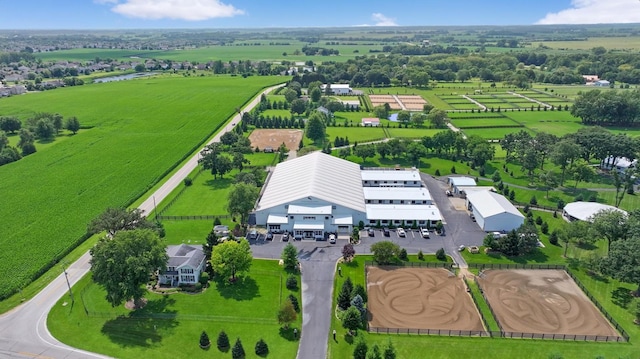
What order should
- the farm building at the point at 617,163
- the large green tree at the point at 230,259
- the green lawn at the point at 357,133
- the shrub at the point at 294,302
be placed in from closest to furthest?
the shrub at the point at 294,302, the large green tree at the point at 230,259, the farm building at the point at 617,163, the green lawn at the point at 357,133

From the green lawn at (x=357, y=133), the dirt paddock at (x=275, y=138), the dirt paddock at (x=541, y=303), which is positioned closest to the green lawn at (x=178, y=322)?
the dirt paddock at (x=541, y=303)

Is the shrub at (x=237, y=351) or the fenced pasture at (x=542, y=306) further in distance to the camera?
the fenced pasture at (x=542, y=306)

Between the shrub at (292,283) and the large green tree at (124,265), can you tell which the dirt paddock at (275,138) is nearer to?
the shrub at (292,283)

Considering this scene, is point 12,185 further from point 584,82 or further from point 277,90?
point 584,82

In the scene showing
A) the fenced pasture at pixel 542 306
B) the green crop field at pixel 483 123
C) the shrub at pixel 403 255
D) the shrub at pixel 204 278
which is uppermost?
the green crop field at pixel 483 123

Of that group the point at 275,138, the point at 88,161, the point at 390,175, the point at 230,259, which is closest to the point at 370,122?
the point at 275,138

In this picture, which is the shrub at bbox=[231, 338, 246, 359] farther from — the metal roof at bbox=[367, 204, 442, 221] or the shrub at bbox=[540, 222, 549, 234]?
the shrub at bbox=[540, 222, 549, 234]

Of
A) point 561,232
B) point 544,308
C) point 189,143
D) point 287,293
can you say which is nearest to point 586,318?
point 544,308
